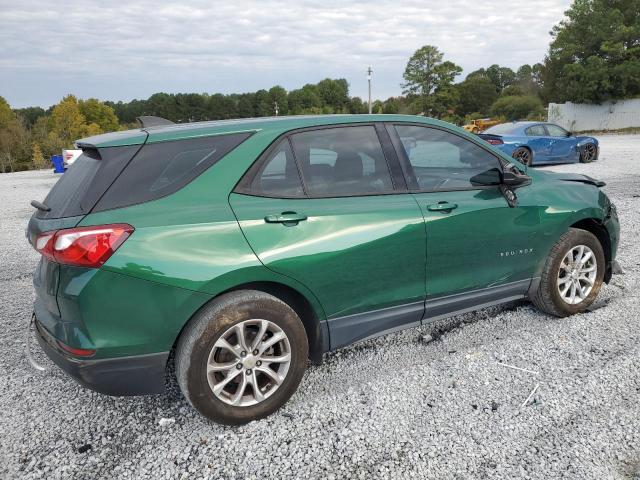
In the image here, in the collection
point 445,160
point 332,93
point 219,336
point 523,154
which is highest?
point 332,93

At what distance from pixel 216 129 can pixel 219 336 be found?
3.82ft

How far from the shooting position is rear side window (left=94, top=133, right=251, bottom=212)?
8.42 feet

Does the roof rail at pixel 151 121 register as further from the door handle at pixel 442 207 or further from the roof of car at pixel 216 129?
the door handle at pixel 442 207

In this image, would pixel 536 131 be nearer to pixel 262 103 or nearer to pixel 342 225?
pixel 342 225

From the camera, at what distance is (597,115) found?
42156 mm

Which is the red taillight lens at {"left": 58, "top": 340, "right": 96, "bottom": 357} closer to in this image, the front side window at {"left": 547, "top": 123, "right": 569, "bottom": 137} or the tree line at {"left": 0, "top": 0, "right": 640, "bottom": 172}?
the tree line at {"left": 0, "top": 0, "right": 640, "bottom": 172}

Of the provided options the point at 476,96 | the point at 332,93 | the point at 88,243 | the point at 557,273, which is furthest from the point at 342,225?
the point at 332,93

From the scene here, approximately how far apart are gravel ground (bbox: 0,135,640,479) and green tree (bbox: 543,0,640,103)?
1693 inches

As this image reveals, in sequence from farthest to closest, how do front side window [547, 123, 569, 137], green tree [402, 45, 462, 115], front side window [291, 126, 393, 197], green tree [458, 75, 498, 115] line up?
green tree [458, 75, 498, 115]
green tree [402, 45, 462, 115]
front side window [547, 123, 569, 137]
front side window [291, 126, 393, 197]

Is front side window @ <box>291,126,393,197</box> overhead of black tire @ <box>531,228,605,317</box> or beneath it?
overhead

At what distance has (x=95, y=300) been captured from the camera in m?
2.43

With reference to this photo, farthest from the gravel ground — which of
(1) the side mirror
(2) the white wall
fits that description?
(2) the white wall

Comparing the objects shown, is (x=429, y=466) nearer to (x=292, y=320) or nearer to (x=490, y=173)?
(x=292, y=320)

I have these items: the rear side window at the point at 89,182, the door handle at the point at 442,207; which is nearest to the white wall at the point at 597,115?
the door handle at the point at 442,207
